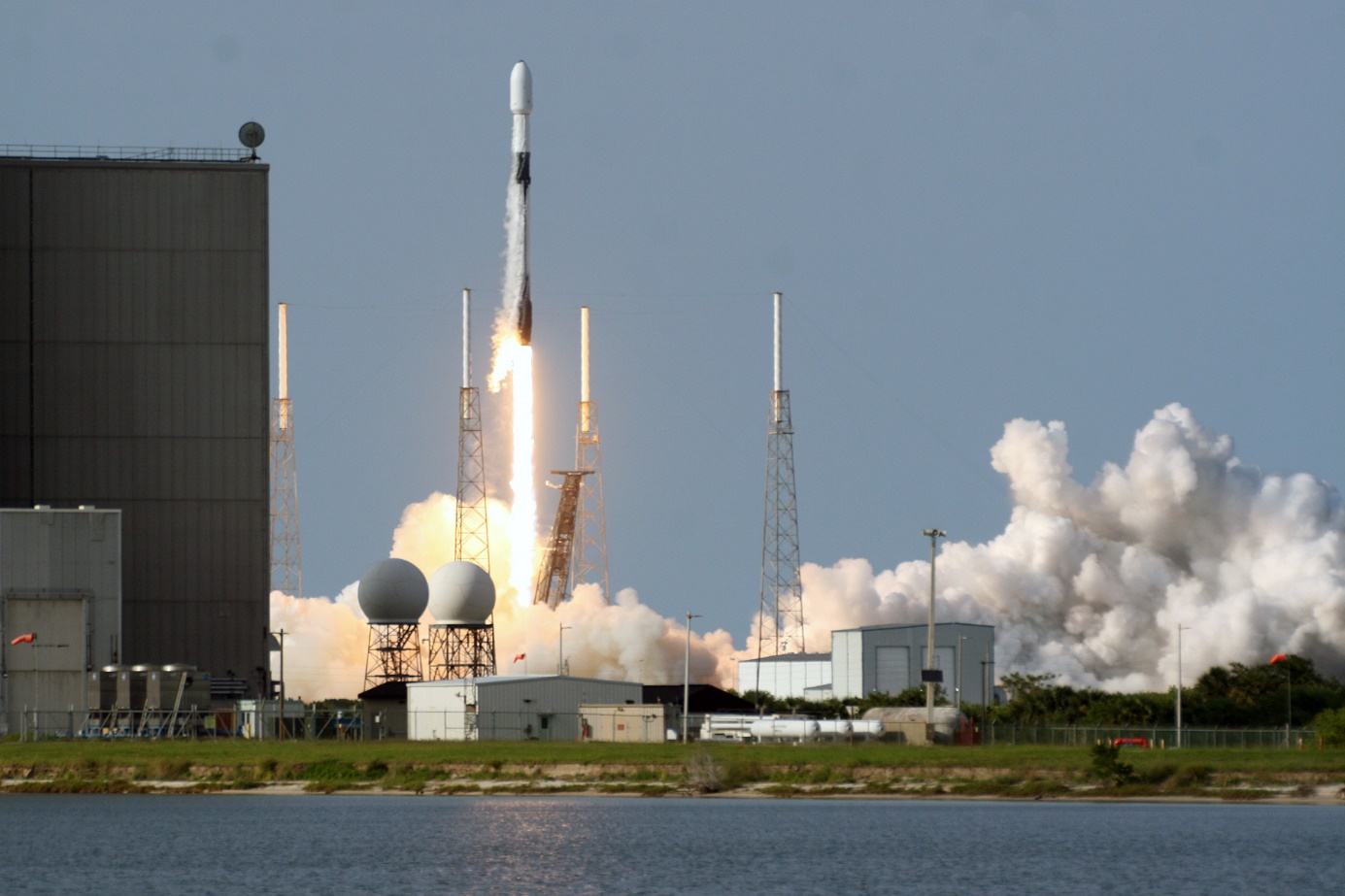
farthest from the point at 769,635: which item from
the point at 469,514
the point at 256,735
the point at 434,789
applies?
the point at 434,789

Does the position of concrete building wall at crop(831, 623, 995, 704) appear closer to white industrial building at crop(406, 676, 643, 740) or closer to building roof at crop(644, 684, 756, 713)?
building roof at crop(644, 684, 756, 713)

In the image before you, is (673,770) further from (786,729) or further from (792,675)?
(792,675)

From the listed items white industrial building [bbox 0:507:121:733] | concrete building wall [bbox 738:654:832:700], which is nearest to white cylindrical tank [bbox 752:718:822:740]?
white industrial building [bbox 0:507:121:733]

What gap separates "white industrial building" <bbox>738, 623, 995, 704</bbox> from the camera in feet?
425

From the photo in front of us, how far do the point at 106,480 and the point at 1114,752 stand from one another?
156ft

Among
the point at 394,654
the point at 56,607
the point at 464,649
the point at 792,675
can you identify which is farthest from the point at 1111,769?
the point at 792,675

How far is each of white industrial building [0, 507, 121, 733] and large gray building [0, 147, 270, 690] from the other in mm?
4499

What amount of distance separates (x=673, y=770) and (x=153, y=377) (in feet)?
112

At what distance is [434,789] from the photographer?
3408 inches

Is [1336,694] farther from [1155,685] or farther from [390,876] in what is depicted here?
[390,876]

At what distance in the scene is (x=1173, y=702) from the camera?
118m

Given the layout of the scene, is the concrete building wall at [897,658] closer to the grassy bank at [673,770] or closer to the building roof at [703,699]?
the building roof at [703,699]

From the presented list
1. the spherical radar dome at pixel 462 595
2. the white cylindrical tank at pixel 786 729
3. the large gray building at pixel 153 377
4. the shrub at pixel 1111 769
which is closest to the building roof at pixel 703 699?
the spherical radar dome at pixel 462 595

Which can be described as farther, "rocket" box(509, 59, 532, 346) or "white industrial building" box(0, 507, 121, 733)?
"rocket" box(509, 59, 532, 346)
